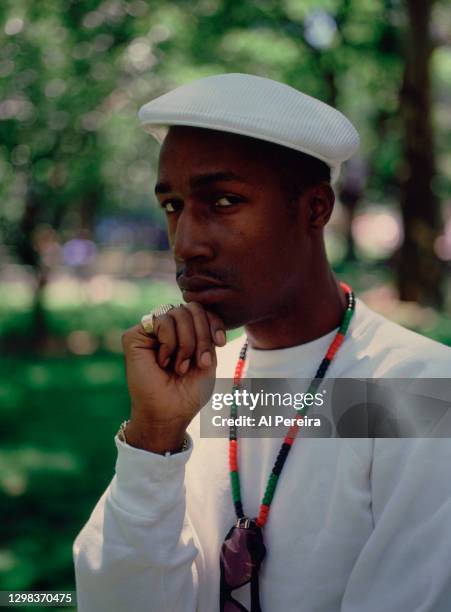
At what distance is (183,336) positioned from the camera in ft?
7.06

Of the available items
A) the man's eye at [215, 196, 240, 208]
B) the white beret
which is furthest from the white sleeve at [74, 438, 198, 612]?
the white beret

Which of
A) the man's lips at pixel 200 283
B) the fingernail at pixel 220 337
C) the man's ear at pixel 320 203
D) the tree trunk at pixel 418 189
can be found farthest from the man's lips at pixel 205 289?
the tree trunk at pixel 418 189

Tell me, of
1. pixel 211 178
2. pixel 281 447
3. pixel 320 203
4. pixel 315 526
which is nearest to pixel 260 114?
pixel 211 178

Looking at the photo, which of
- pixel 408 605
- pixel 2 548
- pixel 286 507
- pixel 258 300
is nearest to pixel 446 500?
pixel 408 605

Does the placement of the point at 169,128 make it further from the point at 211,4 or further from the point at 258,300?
the point at 211,4

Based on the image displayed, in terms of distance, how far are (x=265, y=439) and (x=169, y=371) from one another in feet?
1.38

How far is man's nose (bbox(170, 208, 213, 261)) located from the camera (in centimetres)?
222

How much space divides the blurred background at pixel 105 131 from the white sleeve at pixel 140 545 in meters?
4.56

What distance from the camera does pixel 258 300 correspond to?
7.46 feet

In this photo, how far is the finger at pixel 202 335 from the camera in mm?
2152

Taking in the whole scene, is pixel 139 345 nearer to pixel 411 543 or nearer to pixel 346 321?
pixel 346 321

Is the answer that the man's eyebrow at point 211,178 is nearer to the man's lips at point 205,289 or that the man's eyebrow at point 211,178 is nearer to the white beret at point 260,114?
the white beret at point 260,114

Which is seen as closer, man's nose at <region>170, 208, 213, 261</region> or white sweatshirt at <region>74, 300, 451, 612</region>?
white sweatshirt at <region>74, 300, 451, 612</region>

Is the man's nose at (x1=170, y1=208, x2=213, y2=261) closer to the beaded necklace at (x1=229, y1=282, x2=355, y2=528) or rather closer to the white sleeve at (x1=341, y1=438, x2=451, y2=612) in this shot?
the beaded necklace at (x1=229, y1=282, x2=355, y2=528)
